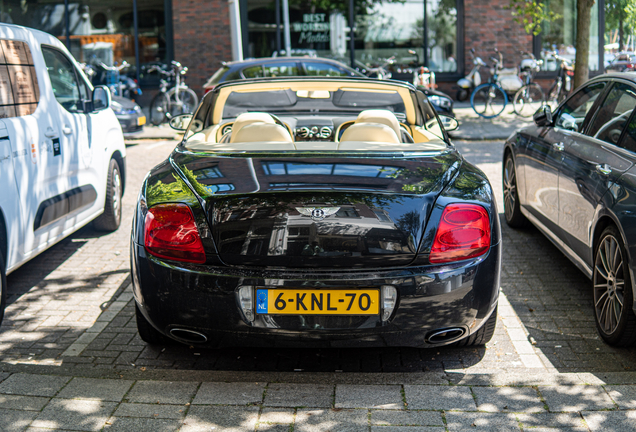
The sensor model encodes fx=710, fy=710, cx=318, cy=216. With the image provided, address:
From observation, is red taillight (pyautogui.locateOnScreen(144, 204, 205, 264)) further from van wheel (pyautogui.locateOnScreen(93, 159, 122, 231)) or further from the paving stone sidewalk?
van wheel (pyautogui.locateOnScreen(93, 159, 122, 231))

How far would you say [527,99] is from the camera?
15195 millimetres

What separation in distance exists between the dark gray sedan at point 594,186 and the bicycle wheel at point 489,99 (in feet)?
29.0

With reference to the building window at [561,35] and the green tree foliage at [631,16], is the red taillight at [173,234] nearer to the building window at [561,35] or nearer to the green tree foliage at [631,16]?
the building window at [561,35]

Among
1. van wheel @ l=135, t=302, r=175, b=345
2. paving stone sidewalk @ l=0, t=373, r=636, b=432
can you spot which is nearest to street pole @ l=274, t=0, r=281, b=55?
van wheel @ l=135, t=302, r=175, b=345

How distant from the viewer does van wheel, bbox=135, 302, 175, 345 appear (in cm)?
361

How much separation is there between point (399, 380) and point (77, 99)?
4085 millimetres

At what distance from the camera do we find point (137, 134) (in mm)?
13336

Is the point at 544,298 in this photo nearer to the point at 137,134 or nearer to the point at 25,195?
the point at 25,195

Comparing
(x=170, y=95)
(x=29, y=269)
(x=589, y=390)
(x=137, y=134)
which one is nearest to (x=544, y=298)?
(x=589, y=390)

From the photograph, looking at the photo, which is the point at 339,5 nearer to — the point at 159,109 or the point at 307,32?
the point at 307,32

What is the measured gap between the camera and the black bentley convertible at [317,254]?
10.2ft

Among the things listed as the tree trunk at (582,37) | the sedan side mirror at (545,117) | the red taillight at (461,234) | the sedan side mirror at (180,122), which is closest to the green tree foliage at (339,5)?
the tree trunk at (582,37)

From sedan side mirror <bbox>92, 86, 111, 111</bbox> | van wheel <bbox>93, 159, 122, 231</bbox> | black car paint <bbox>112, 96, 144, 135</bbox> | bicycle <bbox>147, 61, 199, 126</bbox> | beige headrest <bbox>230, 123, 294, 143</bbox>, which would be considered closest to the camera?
beige headrest <bbox>230, 123, 294, 143</bbox>

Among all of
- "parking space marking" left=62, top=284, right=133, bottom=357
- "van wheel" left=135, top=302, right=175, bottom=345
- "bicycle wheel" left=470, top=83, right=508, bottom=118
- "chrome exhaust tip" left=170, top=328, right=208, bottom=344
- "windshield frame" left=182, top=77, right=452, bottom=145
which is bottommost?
"parking space marking" left=62, top=284, right=133, bottom=357
